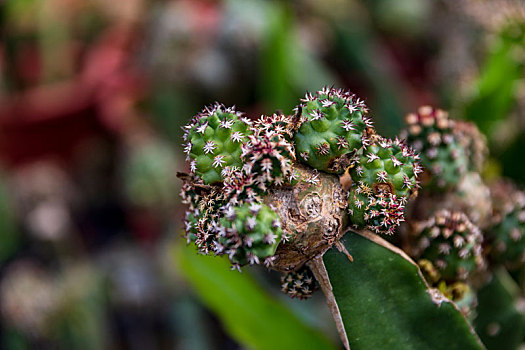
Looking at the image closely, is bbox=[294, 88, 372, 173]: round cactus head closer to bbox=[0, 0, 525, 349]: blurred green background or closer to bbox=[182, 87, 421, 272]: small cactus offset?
bbox=[182, 87, 421, 272]: small cactus offset

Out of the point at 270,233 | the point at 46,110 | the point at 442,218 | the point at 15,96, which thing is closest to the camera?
the point at 270,233

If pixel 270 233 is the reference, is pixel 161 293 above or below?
above

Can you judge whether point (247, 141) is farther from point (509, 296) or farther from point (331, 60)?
point (331, 60)

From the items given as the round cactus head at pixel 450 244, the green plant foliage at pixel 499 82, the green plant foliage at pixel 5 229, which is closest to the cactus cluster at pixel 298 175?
the round cactus head at pixel 450 244

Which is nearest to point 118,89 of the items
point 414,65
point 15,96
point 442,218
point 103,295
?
point 15,96

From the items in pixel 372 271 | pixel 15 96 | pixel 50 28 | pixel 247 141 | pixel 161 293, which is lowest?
pixel 372 271

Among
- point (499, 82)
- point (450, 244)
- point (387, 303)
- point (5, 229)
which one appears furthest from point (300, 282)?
point (5, 229)
